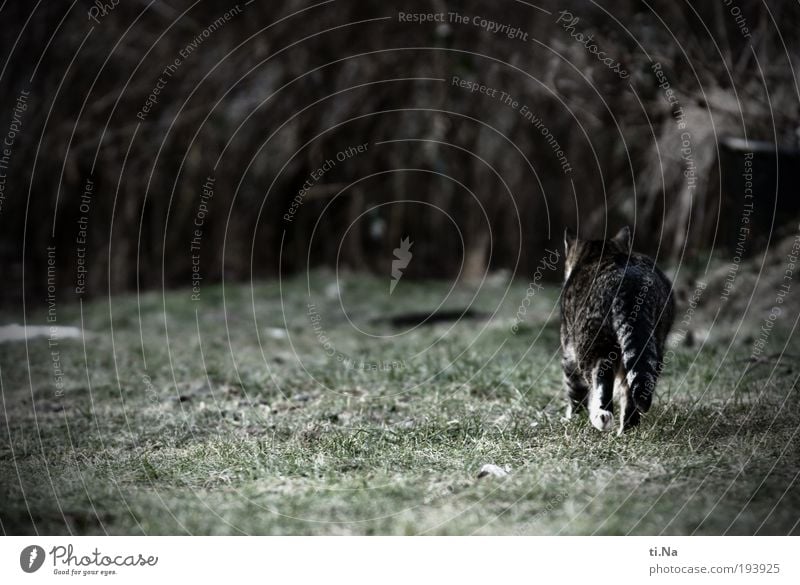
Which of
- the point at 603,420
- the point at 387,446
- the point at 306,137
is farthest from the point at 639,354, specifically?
the point at 306,137

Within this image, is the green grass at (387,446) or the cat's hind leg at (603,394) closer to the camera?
the green grass at (387,446)

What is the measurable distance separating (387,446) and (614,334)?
147 centimetres

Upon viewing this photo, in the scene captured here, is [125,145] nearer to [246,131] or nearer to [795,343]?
[246,131]

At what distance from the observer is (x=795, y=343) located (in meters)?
7.41

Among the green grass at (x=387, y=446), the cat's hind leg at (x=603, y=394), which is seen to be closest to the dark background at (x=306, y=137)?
the green grass at (x=387, y=446)

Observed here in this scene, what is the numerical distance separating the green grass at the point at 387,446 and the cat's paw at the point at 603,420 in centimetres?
7

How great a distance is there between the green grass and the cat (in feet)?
0.62

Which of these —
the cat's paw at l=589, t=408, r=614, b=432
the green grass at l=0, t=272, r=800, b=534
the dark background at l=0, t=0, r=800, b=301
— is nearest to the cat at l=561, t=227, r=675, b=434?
the cat's paw at l=589, t=408, r=614, b=432

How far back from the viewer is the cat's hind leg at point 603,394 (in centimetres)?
486

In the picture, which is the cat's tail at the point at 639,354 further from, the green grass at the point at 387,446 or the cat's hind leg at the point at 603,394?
the green grass at the point at 387,446

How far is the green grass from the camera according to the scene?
13.5ft

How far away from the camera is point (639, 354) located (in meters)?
4.58

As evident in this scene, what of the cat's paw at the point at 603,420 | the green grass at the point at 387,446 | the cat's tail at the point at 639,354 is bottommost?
the green grass at the point at 387,446

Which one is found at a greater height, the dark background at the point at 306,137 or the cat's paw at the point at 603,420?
the dark background at the point at 306,137
